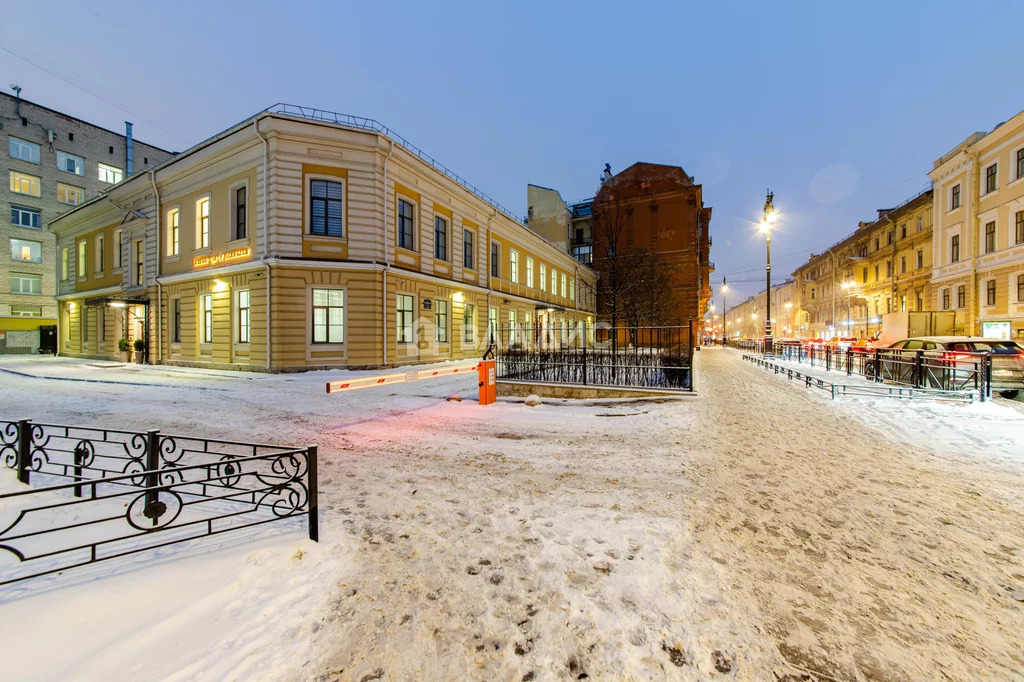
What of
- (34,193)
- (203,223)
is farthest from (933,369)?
(34,193)

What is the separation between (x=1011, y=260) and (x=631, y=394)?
3145 cm

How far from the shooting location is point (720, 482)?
5.01 metres

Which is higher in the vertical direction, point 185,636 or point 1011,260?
point 1011,260

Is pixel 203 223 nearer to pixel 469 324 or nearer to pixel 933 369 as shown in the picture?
pixel 469 324

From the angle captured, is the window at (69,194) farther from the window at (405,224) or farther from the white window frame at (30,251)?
the window at (405,224)

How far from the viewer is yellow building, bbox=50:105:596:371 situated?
53.5ft

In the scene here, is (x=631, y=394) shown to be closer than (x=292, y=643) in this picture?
No

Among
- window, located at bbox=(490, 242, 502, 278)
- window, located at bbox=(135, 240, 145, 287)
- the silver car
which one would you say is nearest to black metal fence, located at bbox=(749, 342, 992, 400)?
the silver car

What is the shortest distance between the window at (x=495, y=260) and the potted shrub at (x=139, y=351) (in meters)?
19.5

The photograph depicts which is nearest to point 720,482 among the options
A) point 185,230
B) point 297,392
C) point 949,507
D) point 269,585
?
point 949,507

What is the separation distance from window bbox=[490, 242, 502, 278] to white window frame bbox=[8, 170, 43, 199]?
133 feet

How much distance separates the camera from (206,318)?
1880 cm

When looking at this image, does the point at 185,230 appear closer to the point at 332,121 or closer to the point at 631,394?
the point at 332,121

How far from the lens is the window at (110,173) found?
37.6m
